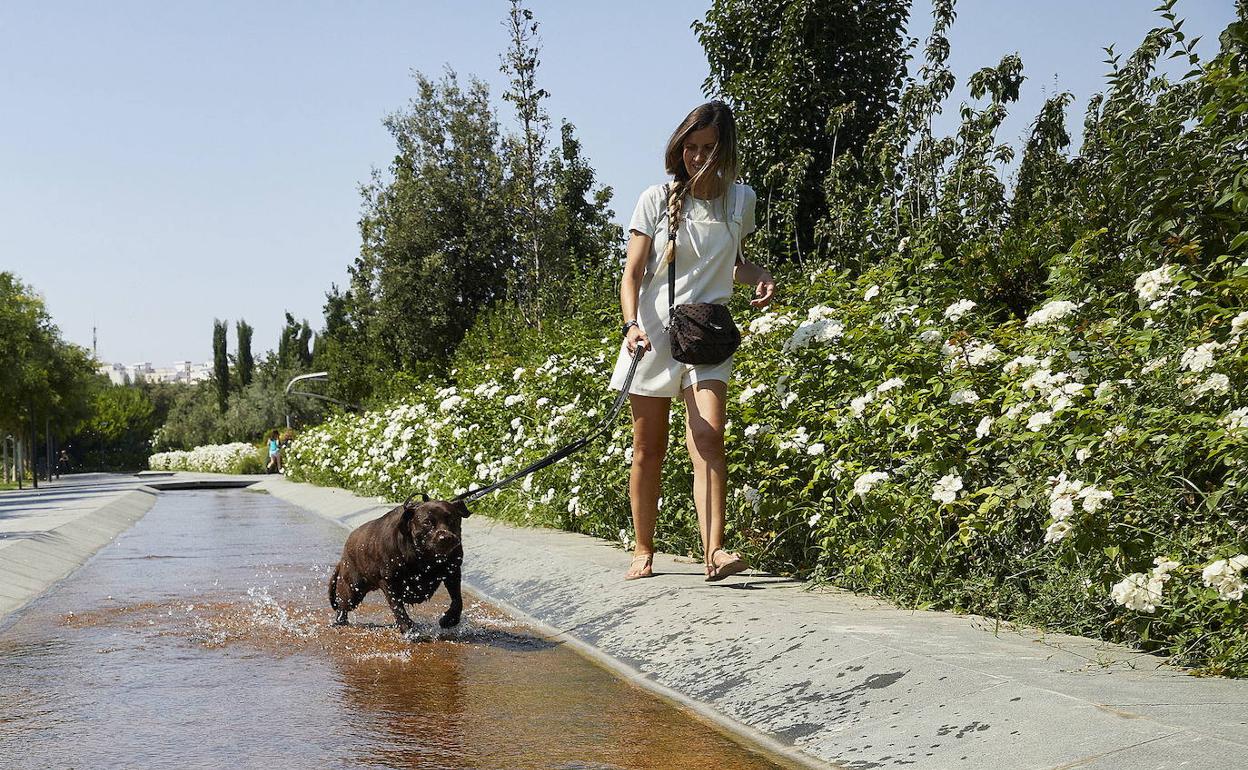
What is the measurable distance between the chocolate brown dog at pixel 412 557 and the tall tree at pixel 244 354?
325 ft

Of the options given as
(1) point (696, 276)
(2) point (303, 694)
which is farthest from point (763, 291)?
(2) point (303, 694)

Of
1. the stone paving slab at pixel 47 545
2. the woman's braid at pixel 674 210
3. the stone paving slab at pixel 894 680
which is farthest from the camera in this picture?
the stone paving slab at pixel 47 545

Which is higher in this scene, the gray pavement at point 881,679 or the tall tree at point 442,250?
the tall tree at point 442,250

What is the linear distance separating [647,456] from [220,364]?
102338 millimetres

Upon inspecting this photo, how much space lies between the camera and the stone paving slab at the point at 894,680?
3350 mm

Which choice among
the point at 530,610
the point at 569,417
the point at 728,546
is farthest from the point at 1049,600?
the point at 569,417

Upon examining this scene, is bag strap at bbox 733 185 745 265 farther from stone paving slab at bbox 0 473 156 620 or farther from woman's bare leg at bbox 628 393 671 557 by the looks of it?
stone paving slab at bbox 0 473 156 620

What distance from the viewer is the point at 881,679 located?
4277mm

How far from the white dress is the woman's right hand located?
132mm

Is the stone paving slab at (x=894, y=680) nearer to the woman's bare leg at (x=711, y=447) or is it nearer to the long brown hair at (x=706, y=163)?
the woman's bare leg at (x=711, y=447)

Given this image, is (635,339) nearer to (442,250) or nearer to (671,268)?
(671,268)

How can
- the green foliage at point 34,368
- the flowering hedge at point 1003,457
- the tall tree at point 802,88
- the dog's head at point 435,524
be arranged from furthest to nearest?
the green foliage at point 34,368, the tall tree at point 802,88, the dog's head at point 435,524, the flowering hedge at point 1003,457

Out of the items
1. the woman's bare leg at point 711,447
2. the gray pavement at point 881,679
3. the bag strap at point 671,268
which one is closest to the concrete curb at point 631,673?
the gray pavement at point 881,679

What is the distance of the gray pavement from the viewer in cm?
336
